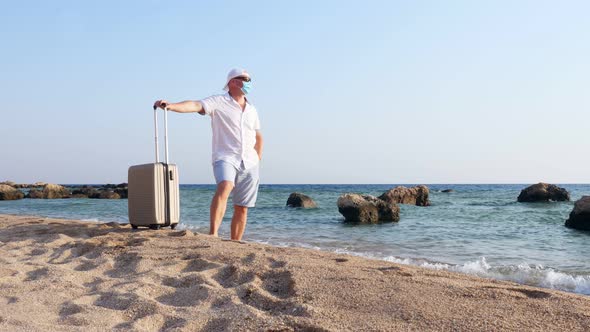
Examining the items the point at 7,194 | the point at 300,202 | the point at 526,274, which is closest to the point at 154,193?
the point at 526,274

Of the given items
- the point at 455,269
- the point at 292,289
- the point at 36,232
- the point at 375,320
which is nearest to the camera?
the point at 375,320

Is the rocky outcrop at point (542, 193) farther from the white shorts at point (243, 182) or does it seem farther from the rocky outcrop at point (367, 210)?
the white shorts at point (243, 182)

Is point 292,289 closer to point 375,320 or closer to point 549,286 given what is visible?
point 375,320

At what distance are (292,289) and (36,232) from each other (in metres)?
3.98

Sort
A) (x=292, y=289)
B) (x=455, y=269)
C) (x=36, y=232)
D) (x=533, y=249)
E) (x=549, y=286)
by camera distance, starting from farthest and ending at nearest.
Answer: (x=533, y=249) → (x=36, y=232) → (x=455, y=269) → (x=549, y=286) → (x=292, y=289)

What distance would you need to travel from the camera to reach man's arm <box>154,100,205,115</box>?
459 centimetres

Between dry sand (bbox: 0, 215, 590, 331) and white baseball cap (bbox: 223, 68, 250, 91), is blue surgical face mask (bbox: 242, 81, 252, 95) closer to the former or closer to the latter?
white baseball cap (bbox: 223, 68, 250, 91)

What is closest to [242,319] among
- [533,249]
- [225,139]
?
[225,139]

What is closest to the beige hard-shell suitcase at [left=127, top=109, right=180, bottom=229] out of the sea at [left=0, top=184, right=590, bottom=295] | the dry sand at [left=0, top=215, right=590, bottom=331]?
the dry sand at [left=0, top=215, right=590, bottom=331]

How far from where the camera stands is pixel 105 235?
17.0 feet

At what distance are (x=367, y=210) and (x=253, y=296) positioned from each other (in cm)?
861

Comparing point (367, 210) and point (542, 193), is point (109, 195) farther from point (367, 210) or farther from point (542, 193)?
point (542, 193)

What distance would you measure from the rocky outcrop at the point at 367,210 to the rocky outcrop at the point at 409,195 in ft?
16.9

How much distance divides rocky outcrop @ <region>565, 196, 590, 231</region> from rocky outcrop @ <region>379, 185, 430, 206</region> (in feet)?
23.4
